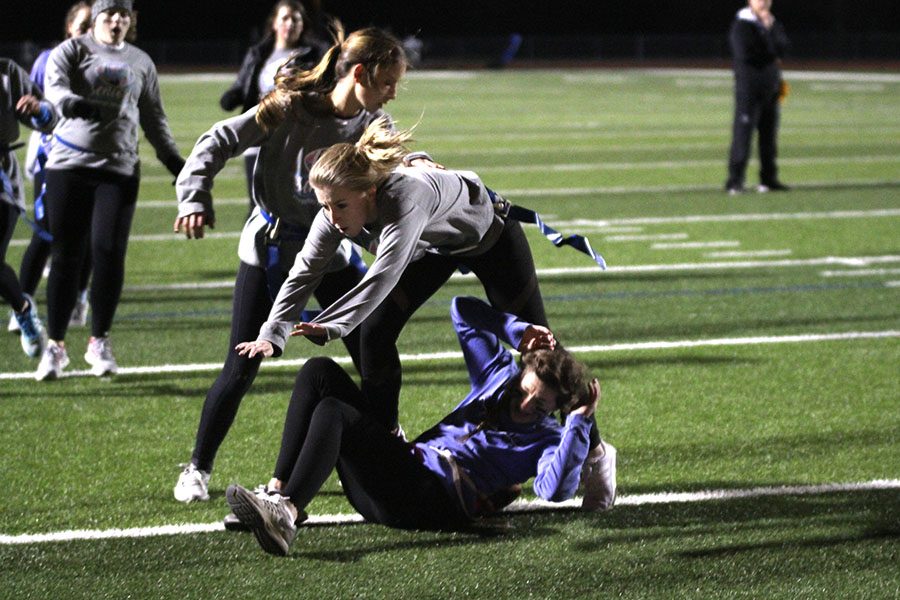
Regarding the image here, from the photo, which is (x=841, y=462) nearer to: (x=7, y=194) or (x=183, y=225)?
(x=183, y=225)

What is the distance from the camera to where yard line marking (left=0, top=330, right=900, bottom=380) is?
736cm

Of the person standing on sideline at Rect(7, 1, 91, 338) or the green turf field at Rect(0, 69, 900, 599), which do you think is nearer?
the green turf field at Rect(0, 69, 900, 599)

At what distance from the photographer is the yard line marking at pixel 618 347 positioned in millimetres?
7359

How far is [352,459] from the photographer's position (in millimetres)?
4645

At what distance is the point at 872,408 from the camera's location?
21.3ft

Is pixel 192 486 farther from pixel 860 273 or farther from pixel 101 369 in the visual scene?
pixel 860 273

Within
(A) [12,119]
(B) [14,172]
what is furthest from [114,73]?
(B) [14,172]

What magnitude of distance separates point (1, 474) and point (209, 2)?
179 ft

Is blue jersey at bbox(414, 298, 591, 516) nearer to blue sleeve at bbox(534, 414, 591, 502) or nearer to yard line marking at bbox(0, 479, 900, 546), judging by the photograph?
blue sleeve at bbox(534, 414, 591, 502)

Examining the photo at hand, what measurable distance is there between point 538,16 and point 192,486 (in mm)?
58740

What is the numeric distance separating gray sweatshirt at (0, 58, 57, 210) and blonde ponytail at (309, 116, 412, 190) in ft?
9.07

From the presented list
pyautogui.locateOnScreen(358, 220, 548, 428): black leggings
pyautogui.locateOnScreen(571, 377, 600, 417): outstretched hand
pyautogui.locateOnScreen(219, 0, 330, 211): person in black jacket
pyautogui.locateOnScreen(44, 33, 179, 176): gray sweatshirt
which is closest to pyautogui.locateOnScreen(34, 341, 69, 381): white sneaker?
pyautogui.locateOnScreen(44, 33, 179, 176): gray sweatshirt

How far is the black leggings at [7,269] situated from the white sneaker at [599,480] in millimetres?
3546

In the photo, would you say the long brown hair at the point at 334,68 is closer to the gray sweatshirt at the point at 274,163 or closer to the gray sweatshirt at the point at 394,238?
the gray sweatshirt at the point at 274,163
